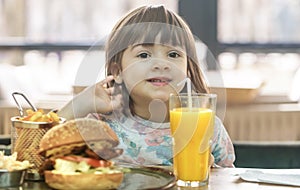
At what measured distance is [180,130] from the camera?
144 centimetres

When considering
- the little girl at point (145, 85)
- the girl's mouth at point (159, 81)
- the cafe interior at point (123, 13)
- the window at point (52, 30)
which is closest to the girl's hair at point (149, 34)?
the little girl at point (145, 85)

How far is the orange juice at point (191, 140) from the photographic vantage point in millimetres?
1423

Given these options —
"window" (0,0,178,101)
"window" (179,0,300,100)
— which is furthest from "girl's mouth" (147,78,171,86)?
"window" (0,0,178,101)

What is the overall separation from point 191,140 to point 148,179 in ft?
0.43

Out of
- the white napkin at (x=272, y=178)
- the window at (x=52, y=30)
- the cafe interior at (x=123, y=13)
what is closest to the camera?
the white napkin at (x=272, y=178)

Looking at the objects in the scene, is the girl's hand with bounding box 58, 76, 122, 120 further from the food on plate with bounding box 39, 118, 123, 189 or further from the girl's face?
the food on plate with bounding box 39, 118, 123, 189

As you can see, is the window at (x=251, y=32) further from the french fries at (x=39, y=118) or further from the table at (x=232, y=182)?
the french fries at (x=39, y=118)

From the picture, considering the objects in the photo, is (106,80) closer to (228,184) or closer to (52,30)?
(228,184)

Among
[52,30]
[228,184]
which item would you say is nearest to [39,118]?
[228,184]

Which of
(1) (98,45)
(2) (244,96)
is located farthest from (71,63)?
(1) (98,45)

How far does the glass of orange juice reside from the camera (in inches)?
56.1

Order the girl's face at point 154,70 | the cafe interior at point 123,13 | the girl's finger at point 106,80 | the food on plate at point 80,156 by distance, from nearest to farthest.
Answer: the food on plate at point 80,156, the girl's face at point 154,70, the girl's finger at point 106,80, the cafe interior at point 123,13

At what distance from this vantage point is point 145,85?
1636mm

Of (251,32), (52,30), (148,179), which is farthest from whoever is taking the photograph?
(52,30)
